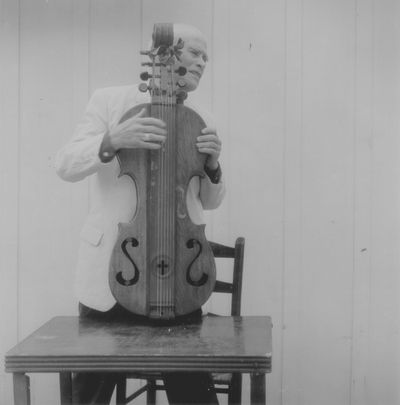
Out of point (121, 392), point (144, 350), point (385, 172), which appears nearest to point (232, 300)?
point (121, 392)

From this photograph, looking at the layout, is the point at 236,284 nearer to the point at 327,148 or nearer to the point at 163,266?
the point at 163,266

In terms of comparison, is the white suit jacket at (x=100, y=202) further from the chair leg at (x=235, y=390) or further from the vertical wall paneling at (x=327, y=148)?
the vertical wall paneling at (x=327, y=148)

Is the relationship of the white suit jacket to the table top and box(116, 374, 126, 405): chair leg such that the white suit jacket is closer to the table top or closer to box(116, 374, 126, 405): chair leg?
the table top

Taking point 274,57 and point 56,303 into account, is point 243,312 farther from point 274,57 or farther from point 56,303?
point 274,57

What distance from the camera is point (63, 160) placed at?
160 cm

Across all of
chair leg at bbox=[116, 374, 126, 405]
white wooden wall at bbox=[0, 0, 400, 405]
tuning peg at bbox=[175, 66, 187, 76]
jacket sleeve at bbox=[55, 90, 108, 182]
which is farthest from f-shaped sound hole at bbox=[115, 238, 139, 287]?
white wooden wall at bbox=[0, 0, 400, 405]

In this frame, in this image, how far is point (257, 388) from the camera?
1331 mm

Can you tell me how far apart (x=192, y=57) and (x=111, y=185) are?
448mm

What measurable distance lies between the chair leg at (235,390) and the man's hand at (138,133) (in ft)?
2.66

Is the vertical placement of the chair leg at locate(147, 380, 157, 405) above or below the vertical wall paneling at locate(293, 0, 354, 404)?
below

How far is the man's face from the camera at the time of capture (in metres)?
1.73

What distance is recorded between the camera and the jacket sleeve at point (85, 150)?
5.10 feet

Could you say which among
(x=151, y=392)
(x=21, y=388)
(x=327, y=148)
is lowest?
(x=151, y=392)

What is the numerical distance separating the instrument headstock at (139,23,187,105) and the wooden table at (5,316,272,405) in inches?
24.0
